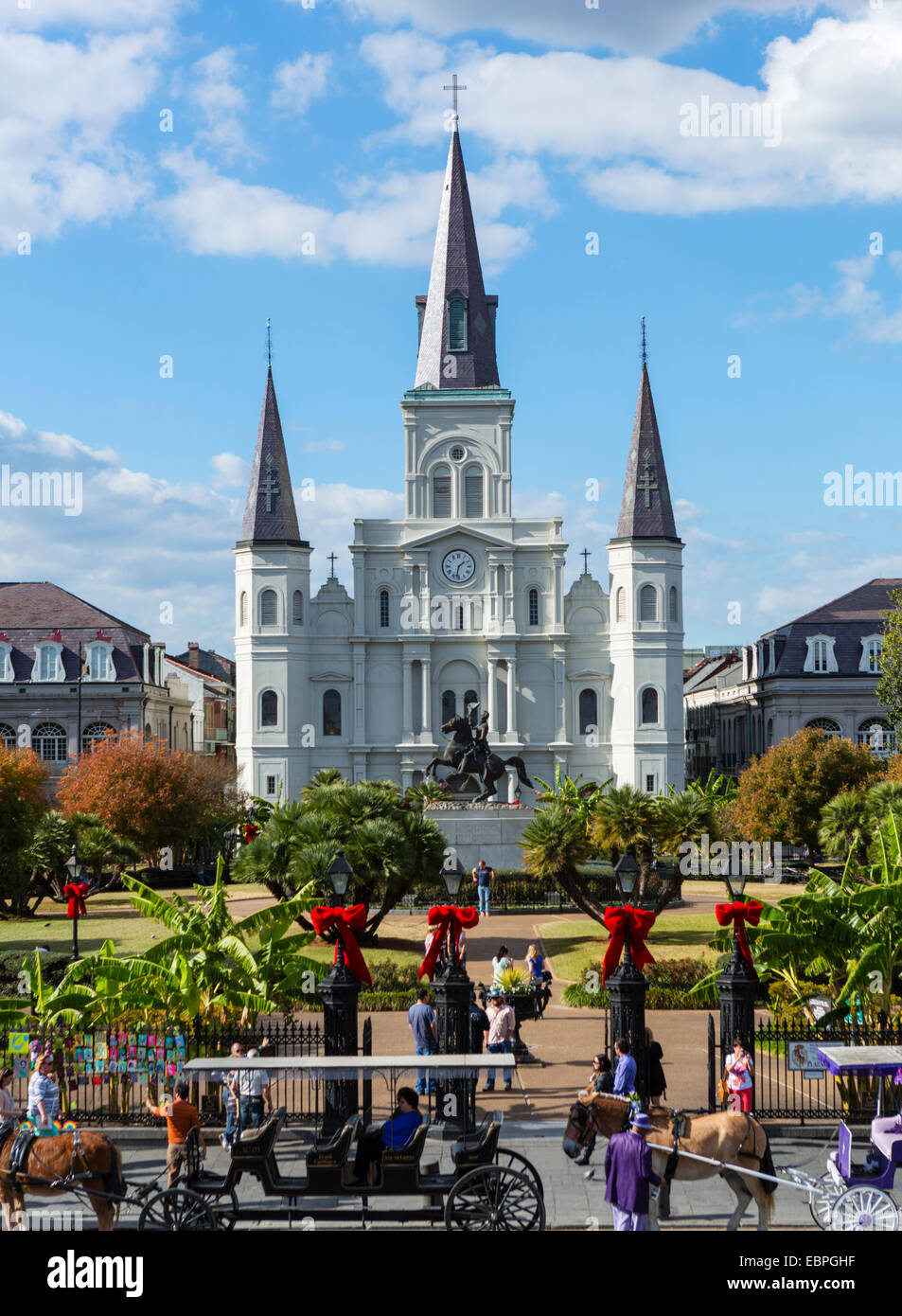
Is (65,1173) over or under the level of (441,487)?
under

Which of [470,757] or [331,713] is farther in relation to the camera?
[331,713]

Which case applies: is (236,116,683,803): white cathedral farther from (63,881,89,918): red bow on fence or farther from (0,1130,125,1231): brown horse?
(0,1130,125,1231): brown horse

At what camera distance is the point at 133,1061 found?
1872cm

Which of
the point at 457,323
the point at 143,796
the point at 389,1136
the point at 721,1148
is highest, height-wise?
the point at 457,323

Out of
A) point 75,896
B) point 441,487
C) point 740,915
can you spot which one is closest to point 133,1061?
point 740,915

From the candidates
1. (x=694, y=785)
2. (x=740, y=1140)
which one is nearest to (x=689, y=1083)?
(x=740, y=1140)

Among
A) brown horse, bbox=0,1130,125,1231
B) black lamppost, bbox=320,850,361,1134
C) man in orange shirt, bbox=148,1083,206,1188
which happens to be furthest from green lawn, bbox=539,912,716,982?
brown horse, bbox=0,1130,125,1231

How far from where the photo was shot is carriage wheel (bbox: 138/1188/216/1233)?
13469 mm

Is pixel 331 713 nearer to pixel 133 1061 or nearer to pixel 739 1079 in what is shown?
pixel 133 1061

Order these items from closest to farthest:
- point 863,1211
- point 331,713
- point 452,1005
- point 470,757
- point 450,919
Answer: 1. point 863,1211
2. point 452,1005
3. point 450,919
4. point 470,757
5. point 331,713

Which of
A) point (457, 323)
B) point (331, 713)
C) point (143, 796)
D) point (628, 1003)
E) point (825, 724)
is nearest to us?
point (628, 1003)

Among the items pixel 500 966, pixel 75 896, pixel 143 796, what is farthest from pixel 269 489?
pixel 500 966

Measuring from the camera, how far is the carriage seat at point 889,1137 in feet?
48.5

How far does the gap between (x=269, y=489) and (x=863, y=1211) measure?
2770 inches
